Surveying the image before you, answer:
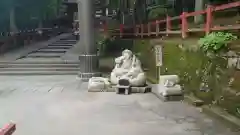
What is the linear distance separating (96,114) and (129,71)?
340cm

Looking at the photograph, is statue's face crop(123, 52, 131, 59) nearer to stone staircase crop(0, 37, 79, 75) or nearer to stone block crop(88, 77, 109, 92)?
stone block crop(88, 77, 109, 92)

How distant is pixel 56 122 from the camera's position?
6.75m

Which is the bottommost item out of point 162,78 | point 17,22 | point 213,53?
point 162,78

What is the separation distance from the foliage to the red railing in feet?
0.54

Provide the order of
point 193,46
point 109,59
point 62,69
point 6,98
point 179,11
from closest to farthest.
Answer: point 193,46 < point 6,98 < point 62,69 < point 109,59 < point 179,11

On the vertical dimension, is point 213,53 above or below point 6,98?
above

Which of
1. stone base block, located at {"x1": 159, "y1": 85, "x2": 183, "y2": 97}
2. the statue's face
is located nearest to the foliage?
stone base block, located at {"x1": 159, "y1": 85, "x2": 183, "y2": 97}

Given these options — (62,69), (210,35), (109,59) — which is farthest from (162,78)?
(109,59)

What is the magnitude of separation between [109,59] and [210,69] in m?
12.0

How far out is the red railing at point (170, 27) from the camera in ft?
23.5

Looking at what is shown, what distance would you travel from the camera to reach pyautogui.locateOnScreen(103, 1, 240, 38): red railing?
7.16m

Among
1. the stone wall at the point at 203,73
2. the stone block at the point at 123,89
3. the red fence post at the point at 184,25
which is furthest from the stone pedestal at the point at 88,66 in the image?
the red fence post at the point at 184,25

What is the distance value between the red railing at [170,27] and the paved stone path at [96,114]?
6.29 ft

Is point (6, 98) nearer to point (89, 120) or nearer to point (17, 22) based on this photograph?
point (89, 120)
